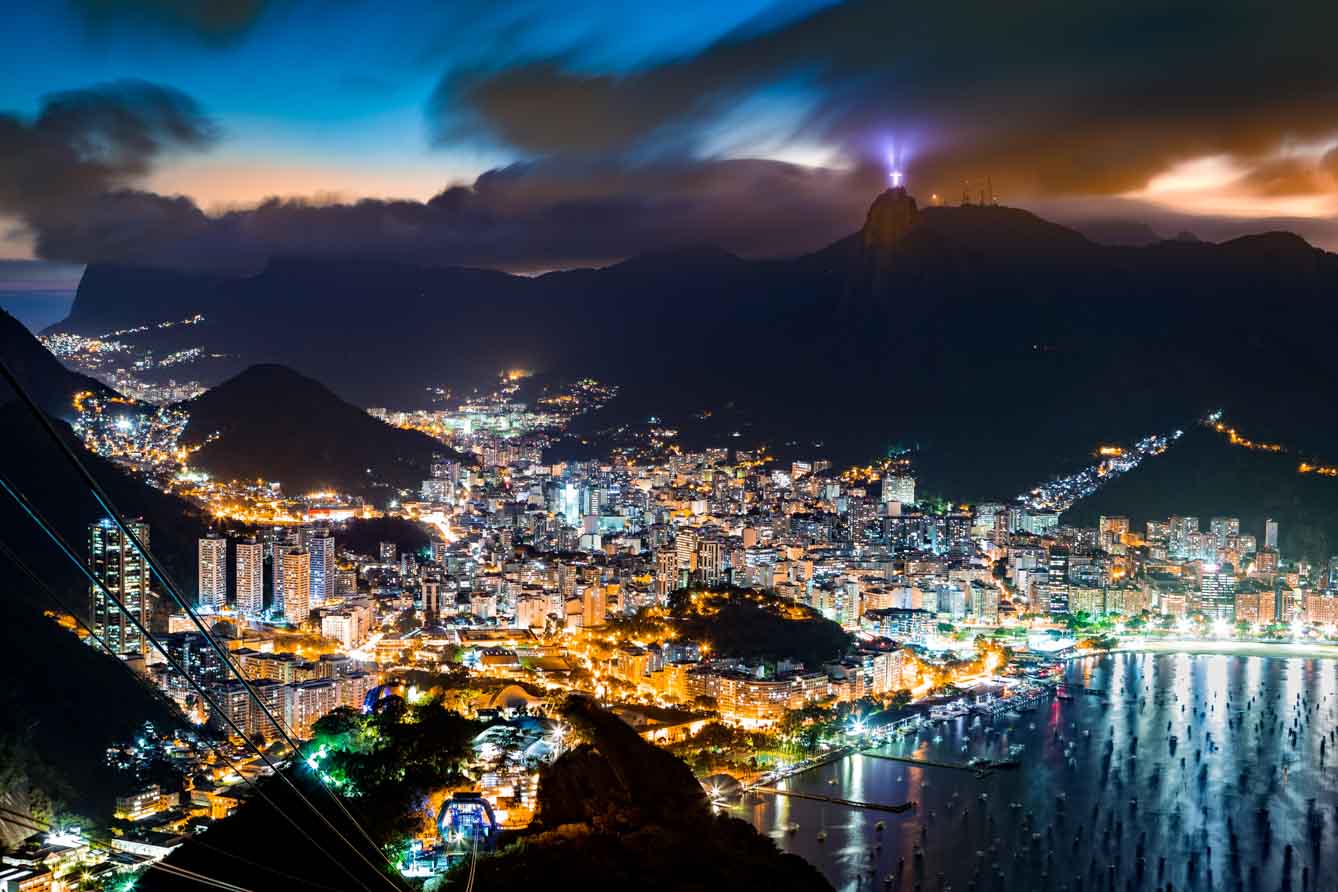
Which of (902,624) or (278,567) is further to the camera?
(902,624)

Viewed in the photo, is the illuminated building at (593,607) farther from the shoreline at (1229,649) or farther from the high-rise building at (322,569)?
the shoreline at (1229,649)

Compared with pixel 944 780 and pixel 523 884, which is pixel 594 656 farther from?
pixel 523 884

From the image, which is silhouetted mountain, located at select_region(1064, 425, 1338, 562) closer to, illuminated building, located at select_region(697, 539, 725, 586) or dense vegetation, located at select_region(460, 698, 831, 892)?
illuminated building, located at select_region(697, 539, 725, 586)

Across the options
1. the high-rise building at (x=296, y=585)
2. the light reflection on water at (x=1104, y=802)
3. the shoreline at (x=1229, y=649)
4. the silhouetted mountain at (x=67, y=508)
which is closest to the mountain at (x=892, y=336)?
the shoreline at (x=1229, y=649)

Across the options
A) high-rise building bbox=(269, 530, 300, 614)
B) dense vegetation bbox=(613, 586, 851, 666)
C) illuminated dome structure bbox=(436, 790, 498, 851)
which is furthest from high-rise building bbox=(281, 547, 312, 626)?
illuminated dome structure bbox=(436, 790, 498, 851)

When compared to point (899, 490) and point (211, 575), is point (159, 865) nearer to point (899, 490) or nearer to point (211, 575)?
point (211, 575)

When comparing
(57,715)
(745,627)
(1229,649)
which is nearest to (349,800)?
(57,715)
